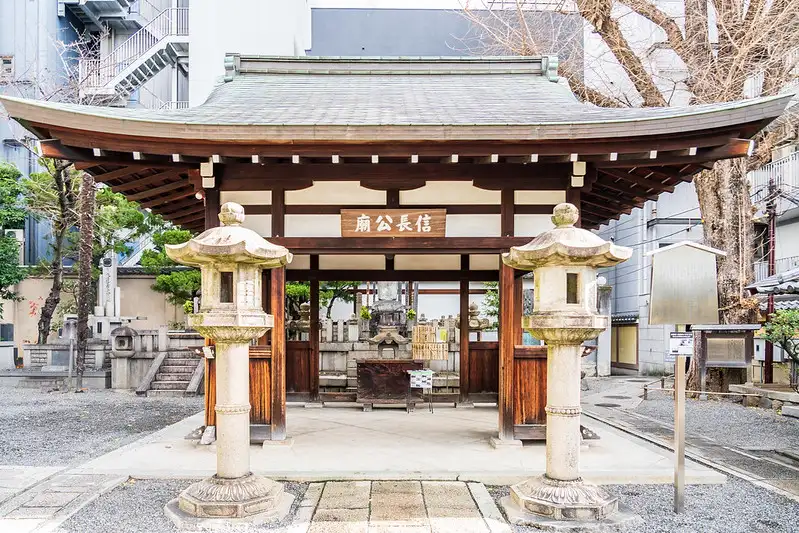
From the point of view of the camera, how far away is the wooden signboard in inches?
284

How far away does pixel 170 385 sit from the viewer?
14.6 m

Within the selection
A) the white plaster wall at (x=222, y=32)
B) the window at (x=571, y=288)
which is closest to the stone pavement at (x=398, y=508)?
the window at (x=571, y=288)

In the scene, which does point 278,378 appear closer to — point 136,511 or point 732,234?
point 136,511

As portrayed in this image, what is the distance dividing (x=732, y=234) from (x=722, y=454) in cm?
712

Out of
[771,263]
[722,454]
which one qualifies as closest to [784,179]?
[771,263]

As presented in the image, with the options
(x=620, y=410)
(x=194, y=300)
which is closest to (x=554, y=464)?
(x=620, y=410)

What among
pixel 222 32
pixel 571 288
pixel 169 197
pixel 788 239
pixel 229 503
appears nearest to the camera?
pixel 229 503

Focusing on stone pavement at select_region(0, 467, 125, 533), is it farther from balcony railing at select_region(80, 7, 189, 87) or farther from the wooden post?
balcony railing at select_region(80, 7, 189, 87)

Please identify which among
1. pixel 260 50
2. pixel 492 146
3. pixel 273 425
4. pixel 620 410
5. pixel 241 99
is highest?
pixel 260 50

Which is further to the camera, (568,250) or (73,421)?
(73,421)

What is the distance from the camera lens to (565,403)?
197 inches

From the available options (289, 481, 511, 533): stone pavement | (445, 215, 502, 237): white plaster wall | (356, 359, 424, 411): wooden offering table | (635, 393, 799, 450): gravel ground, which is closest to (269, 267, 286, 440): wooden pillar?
(289, 481, 511, 533): stone pavement

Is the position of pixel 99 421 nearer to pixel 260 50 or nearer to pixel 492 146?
pixel 492 146

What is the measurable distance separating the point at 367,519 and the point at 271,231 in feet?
12.4
